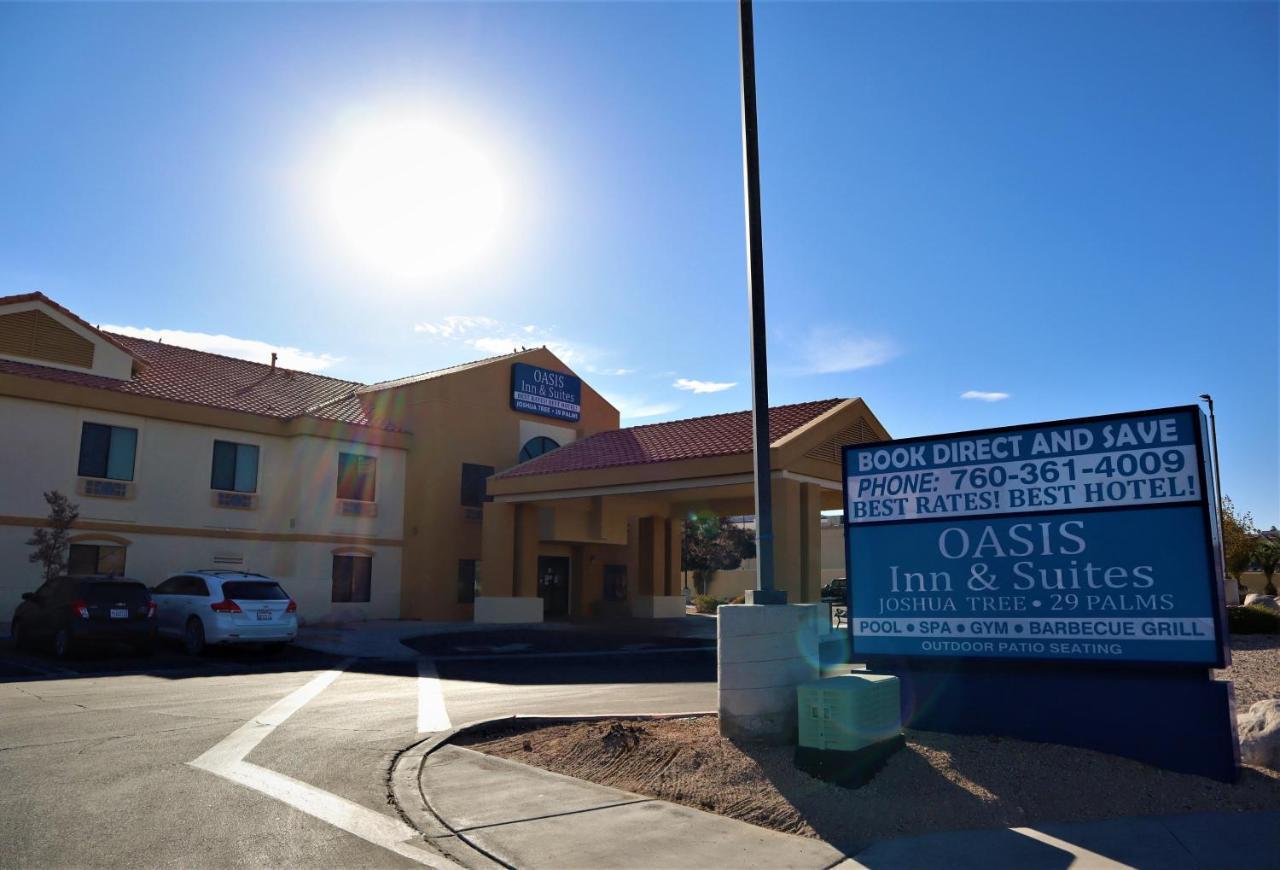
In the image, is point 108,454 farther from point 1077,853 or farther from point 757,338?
point 1077,853

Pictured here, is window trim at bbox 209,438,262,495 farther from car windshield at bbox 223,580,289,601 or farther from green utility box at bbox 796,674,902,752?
green utility box at bbox 796,674,902,752

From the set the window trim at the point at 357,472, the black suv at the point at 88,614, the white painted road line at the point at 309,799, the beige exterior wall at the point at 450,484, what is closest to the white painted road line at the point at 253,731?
the white painted road line at the point at 309,799

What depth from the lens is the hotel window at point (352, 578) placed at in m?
29.1

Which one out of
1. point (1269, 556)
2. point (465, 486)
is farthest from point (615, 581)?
point (1269, 556)

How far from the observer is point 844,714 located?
7.73 m

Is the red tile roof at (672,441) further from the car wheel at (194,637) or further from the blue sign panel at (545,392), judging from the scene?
the car wheel at (194,637)

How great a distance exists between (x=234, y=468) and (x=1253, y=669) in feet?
82.0

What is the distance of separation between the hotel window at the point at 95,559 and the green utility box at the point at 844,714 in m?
22.2

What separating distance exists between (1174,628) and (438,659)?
1467cm

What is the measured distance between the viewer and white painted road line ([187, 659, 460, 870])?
6348mm

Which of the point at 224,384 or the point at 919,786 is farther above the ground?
the point at 224,384

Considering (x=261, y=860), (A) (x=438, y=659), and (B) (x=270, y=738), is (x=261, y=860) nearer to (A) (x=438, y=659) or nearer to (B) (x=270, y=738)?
(B) (x=270, y=738)

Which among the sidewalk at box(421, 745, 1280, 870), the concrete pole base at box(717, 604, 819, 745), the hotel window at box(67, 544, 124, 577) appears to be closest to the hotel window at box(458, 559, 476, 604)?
the hotel window at box(67, 544, 124, 577)

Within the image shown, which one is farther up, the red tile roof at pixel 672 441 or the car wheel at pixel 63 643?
the red tile roof at pixel 672 441
